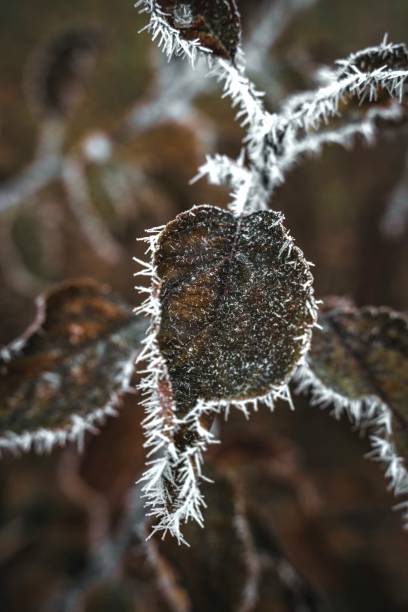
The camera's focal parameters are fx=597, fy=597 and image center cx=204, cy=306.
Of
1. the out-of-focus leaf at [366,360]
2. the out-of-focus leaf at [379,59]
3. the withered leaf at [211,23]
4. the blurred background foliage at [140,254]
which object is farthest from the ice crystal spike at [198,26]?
the blurred background foliage at [140,254]

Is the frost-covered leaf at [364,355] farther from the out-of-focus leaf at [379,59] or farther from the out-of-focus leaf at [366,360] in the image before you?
the out-of-focus leaf at [379,59]

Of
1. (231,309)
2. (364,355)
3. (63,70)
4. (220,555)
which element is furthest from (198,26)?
A: (63,70)

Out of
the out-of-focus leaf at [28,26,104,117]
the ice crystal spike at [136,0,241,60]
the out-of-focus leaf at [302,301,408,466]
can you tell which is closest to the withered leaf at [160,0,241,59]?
the ice crystal spike at [136,0,241,60]

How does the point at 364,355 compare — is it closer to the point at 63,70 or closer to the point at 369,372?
the point at 369,372

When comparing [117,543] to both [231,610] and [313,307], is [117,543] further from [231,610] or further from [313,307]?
[313,307]

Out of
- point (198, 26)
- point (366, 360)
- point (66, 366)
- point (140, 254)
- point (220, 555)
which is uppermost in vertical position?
point (140, 254)

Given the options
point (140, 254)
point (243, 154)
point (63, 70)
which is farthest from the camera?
point (140, 254)

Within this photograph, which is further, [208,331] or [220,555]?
[220,555]

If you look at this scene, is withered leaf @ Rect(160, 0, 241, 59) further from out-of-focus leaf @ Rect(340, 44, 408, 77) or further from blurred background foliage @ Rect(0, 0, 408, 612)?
blurred background foliage @ Rect(0, 0, 408, 612)
